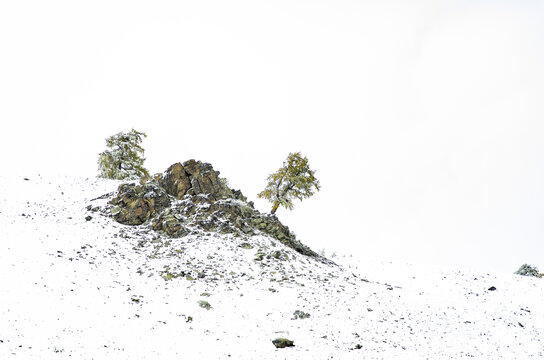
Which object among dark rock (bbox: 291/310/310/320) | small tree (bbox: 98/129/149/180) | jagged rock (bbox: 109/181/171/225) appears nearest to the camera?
dark rock (bbox: 291/310/310/320)

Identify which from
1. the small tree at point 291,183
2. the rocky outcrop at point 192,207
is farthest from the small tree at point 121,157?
the small tree at point 291,183

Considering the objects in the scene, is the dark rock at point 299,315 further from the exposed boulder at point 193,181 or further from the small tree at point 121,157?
the small tree at point 121,157

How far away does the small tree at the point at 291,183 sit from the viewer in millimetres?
38969

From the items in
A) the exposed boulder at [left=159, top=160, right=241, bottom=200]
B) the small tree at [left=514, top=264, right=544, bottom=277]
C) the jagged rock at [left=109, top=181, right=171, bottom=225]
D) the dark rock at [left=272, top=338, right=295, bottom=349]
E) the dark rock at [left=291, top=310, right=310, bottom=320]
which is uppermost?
the small tree at [left=514, top=264, right=544, bottom=277]

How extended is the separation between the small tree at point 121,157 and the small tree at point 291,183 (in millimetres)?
21624

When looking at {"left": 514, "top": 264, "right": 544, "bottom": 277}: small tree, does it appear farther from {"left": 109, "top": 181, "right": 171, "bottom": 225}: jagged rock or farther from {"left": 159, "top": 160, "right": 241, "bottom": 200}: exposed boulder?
{"left": 109, "top": 181, "right": 171, "bottom": 225}: jagged rock

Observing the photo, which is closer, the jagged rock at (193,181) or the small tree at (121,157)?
the jagged rock at (193,181)

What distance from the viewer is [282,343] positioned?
52.0 ft

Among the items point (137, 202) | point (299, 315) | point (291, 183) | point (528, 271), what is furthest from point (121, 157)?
point (528, 271)

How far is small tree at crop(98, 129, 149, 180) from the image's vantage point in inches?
1709

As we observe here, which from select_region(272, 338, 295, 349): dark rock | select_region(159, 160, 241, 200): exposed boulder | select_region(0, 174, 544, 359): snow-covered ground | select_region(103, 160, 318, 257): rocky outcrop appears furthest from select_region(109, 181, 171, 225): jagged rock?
select_region(272, 338, 295, 349): dark rock

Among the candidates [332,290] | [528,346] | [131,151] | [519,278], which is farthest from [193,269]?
[519,278]

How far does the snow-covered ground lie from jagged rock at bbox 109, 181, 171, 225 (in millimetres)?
1485

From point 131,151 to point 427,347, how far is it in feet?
144
